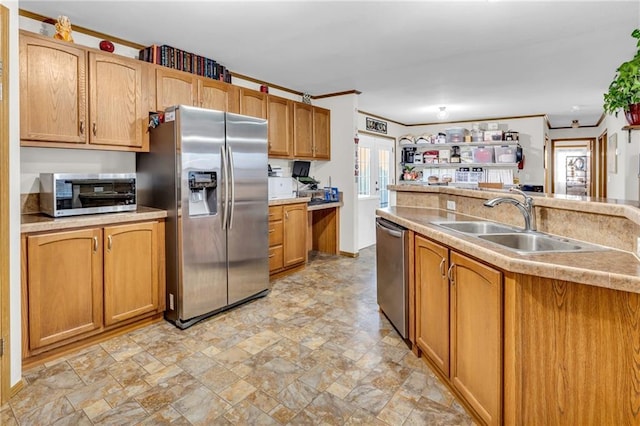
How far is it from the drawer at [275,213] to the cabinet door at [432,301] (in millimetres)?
2124

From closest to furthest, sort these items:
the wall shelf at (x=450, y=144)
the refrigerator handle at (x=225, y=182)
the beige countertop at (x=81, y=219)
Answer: the beige countertop at (x=81, y=219) → the refrigerator handle at (x=225, y=182) → the wall shelf at (x=450, y=144)

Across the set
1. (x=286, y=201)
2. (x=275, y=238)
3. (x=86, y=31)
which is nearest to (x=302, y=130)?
(x=286, y=201)

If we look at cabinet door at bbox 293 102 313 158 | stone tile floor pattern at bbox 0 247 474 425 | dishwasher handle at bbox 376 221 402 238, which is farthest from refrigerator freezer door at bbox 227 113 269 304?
cabinet door at bbox 293 102 313 158

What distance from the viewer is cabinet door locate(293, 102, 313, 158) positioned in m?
4.77

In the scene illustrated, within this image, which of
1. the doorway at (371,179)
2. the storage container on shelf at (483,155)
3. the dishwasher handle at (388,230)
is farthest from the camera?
the storage container on shelf at (483,155)

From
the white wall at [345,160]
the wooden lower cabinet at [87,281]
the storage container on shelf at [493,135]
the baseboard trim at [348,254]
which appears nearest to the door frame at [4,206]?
the wooden lower cabinet at [87,281]

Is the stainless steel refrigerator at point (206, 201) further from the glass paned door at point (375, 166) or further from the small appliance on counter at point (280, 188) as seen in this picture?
the glass paned door at point (375, 166)

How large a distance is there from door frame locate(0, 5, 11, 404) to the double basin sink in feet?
8.12

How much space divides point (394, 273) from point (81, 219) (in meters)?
2.23

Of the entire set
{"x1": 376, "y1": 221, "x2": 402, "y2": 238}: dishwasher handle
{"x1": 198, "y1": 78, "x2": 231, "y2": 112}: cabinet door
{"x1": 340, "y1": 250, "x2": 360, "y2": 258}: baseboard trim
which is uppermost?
{"x1": 198, "y1": 78, "x2": 231, "y2": 112}: cabinet door

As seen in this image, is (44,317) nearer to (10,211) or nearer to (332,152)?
(10,211)

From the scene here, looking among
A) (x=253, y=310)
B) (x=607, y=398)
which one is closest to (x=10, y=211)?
(x=253, y=310)

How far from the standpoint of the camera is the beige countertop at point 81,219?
2252mm

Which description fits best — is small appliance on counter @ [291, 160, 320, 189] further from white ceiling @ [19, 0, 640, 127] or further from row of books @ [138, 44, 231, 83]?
row of books @ [138, 44, 231, 83]
